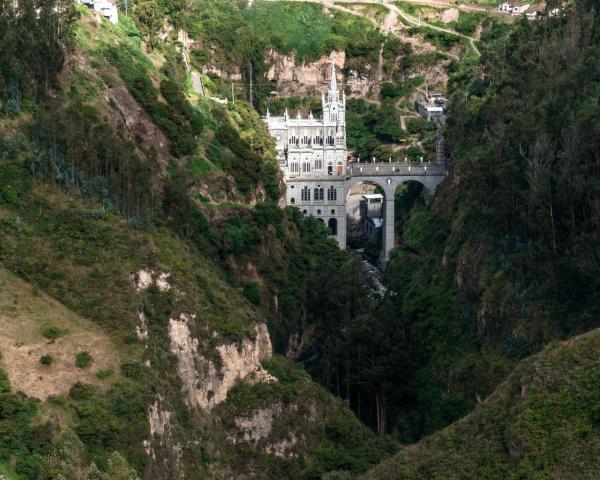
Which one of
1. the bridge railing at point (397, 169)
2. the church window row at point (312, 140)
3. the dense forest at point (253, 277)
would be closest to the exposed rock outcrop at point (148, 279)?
the dense forest at point (253, 277)

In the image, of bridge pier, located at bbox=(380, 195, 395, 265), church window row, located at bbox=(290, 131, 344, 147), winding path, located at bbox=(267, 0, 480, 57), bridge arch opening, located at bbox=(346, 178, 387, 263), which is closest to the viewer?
bridge pier, located at bbox=(380, 195, 395, 265)

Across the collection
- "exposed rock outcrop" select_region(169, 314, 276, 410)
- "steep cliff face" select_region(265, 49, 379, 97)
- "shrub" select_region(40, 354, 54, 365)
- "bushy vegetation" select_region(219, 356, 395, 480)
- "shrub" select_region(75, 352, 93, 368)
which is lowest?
"bushy vegetation" select_region(219, 356, 395, 480)

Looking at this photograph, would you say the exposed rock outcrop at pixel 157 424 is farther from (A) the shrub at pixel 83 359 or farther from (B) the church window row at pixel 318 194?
(B) the church window row at pixel 318 194

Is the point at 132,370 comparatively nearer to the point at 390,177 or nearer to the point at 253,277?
the point at 253,277

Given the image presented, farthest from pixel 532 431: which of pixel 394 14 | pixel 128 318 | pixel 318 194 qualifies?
pixel 394 14

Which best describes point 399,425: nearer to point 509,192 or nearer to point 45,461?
point 509,192

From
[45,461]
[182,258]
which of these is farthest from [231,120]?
[45,461]

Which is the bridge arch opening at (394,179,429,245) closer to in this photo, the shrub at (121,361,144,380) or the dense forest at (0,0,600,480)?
the dense forest at (0,0,600,480)

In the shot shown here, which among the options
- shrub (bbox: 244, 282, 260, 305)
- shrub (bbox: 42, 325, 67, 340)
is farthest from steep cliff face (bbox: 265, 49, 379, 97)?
shrub (bbox: 42, 325, 67, 340)
